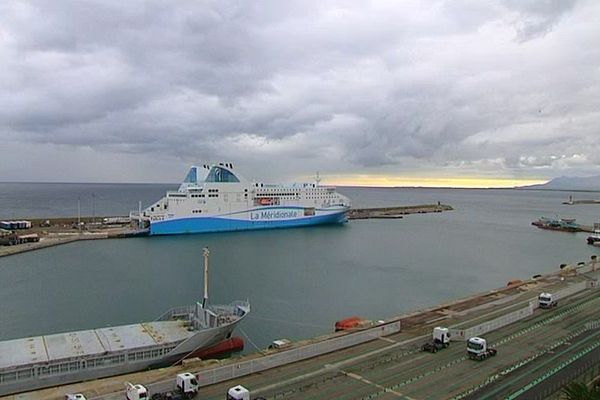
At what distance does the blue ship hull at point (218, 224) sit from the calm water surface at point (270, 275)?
81.2 inches

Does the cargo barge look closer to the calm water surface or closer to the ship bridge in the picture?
the calm water surface

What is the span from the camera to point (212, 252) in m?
45.2

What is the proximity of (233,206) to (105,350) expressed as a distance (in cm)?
4639

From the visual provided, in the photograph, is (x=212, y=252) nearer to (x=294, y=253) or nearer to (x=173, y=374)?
(x=294, y=253)

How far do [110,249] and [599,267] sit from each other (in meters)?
43.5

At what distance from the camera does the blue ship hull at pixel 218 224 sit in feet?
186

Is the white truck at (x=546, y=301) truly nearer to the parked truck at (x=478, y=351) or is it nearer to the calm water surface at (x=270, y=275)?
the calm water surface at (x=270, y=275)

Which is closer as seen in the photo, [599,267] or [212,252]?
[599,267]

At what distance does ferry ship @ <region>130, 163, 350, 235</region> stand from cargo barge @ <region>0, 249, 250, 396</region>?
3969cm

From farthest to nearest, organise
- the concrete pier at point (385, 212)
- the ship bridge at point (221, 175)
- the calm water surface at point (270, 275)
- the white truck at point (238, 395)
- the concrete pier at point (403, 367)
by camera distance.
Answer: the concrete pier at point (385, 212) → the ship bridge at point (221, 175) → the calm water surface at point (270, 275) → the concrete pier at point (403, 367) → the white truck at point (238, 395)

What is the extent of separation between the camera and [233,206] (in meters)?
62.1

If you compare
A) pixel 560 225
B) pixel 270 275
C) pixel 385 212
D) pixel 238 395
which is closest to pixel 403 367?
pixel 238 395

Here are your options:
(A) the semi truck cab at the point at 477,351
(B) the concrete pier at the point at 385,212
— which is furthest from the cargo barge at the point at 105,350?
(B) the concrete pier at the point at 385,212

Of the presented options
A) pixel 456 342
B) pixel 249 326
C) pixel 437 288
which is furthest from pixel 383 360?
pixel 437 288
